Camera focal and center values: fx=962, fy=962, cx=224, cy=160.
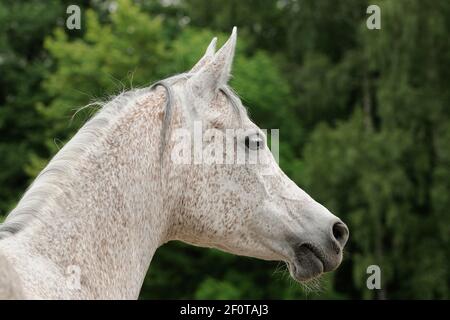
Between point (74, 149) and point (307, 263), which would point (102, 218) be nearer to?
point (74, 149)

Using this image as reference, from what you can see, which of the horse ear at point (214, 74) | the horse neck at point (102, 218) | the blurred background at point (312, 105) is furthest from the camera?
the blurred background at point (312, 105)

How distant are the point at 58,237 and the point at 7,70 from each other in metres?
31.2

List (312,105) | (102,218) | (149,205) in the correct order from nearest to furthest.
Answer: (102,218)
(149,205)
(312,105)

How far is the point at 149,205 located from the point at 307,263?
94 centimetres

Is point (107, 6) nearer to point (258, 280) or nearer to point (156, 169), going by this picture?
point (258, 280)

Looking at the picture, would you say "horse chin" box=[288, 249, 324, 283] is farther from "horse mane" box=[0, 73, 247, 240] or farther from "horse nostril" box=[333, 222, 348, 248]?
Answer: "horse mane" box=[0, 73, 247, 240]

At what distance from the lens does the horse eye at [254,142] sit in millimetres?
4891

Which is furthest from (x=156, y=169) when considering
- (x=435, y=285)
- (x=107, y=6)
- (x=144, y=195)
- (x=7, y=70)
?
(x=107, y=6)

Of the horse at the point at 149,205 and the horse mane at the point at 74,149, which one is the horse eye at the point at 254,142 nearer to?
the horse at the point at 149,205

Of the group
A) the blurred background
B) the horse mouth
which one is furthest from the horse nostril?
the blurred background

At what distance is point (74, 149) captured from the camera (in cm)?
444

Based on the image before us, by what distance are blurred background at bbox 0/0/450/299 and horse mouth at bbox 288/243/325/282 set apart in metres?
19.1

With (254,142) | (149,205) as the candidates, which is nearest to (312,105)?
(254,142)

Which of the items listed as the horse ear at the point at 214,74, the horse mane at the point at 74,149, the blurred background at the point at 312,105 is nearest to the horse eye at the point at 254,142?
the horse mane at the point at 74,149
